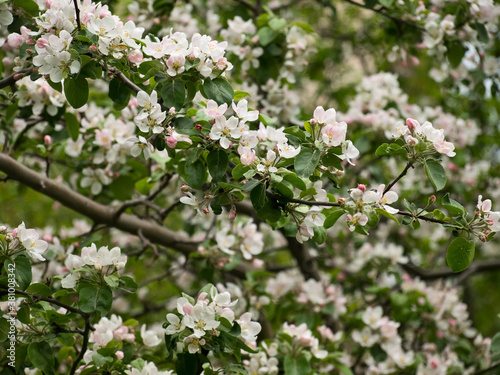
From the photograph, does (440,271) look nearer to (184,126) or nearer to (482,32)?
(482,32)

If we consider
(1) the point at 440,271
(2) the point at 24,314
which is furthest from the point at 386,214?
(1) the point at 440,271

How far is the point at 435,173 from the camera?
161 cm

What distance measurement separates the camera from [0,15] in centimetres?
190

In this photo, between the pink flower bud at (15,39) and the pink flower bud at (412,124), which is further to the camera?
the pink flower bud at (15,39)

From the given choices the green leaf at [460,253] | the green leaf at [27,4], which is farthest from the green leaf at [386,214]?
the green leaf at [27,4]

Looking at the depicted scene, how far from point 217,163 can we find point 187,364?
637 mm

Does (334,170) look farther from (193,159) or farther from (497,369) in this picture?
(497,369)

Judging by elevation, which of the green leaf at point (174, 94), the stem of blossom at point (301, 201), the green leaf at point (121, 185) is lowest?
the green leaf at point (121, 185)

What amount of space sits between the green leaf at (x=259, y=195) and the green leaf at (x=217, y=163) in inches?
5.1

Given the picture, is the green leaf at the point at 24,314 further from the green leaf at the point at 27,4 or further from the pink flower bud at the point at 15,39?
the green leaf at the point at 27,4

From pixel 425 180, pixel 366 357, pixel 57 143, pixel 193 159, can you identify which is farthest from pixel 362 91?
pixel 193 159

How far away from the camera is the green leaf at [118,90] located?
1.77 metres

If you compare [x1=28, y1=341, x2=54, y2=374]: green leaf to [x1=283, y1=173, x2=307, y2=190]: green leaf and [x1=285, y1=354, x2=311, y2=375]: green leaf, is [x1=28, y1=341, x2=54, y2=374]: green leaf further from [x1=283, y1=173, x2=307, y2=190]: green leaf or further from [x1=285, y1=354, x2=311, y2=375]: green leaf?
[x1=283, y1=173, x2=307, y2=190]: green leaf

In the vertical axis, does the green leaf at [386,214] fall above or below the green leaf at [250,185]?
below
